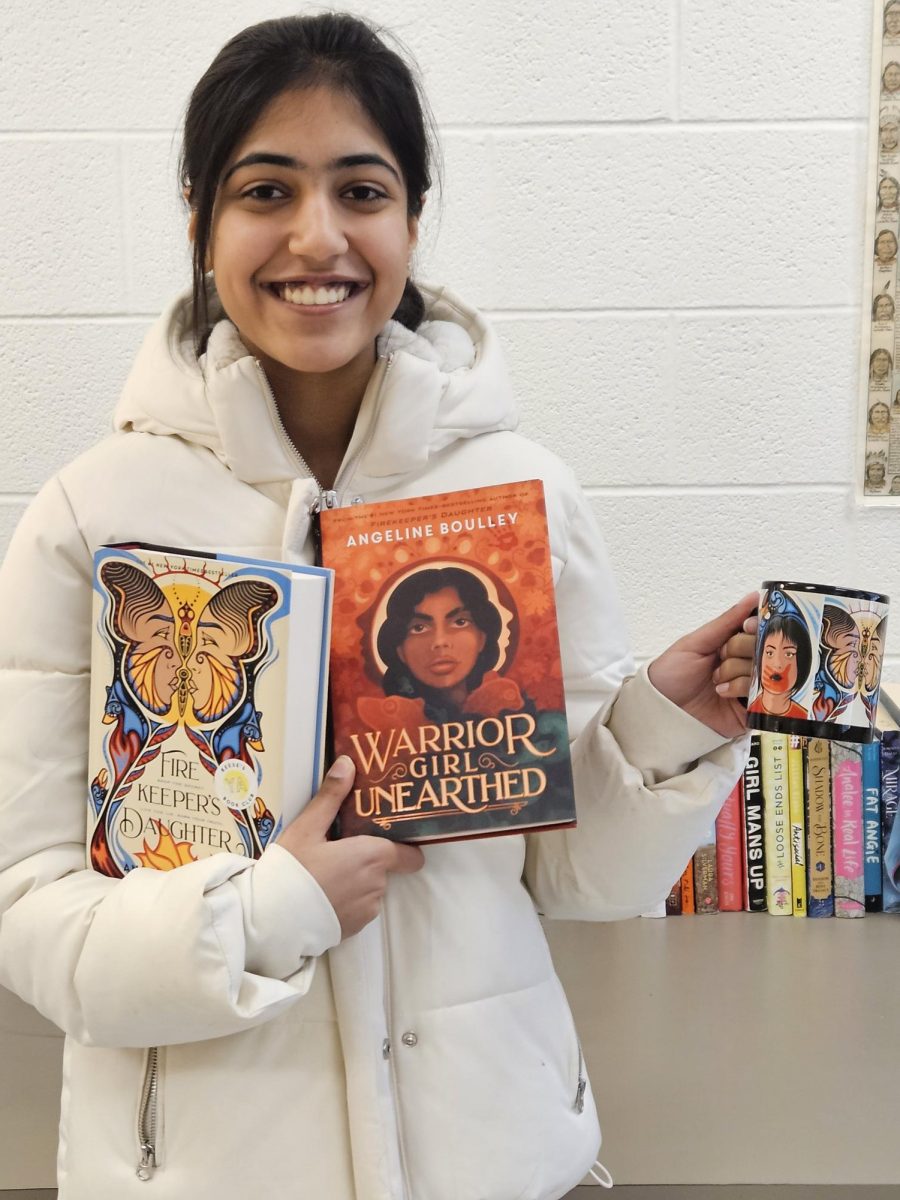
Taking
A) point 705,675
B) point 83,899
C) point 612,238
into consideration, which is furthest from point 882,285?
point 83,899

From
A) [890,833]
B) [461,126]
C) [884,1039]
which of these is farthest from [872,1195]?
[461,126]

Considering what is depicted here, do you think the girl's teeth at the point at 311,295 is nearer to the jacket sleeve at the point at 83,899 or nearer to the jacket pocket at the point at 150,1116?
the jacket sleeve at the point at 83,899

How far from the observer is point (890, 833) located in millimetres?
1479

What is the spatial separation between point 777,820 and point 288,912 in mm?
886

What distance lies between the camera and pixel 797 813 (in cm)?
150

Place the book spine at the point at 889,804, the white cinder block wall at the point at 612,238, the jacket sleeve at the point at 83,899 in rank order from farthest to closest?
the white cinder block wall at the point at 612,238 → the book spine at the point at 889,804 → the jacket sleeve at the point at 83,899

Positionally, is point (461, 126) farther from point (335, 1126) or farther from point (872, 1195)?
point (872, 1195)

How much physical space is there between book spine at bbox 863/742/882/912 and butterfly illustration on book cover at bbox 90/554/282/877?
93 cm

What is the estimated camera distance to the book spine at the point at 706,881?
4.96ft

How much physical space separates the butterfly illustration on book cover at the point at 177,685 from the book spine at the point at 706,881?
834mm

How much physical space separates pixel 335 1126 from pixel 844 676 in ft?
1.61

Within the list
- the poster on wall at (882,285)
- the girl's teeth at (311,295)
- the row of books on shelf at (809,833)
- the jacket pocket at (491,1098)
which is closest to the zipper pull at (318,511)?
the girl's teeth at (311,295)

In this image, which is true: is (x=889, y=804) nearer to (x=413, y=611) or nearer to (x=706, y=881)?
(x=706, y=881)

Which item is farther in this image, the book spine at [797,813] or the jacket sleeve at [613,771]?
the book spine at [797,813]
